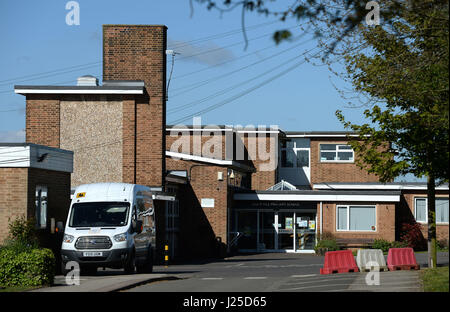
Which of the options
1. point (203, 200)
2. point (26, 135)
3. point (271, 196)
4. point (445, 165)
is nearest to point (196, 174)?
point (203, 200)

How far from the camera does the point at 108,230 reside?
23.1 meters

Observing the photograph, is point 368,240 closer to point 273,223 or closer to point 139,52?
point 273,223

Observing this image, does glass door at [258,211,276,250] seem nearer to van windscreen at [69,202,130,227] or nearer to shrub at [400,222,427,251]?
shrub at [400,222,427,251]

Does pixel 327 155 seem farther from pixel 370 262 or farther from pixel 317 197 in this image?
pixel 370 262

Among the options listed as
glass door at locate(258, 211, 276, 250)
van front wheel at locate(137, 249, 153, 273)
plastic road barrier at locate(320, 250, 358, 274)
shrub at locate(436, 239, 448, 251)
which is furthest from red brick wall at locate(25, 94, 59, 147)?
shrub at locate(436, 239, 448, 251)

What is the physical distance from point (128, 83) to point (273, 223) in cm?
1520

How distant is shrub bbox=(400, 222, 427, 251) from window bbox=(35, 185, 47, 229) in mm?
25729

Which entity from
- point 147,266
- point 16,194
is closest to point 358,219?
point 147,266

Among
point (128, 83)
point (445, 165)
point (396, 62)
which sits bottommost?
point (445, 165)

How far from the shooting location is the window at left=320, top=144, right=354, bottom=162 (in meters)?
55.2

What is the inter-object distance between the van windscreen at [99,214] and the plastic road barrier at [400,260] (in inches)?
325

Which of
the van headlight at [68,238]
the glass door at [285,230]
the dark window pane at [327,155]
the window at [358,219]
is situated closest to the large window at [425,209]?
the window at [358,219]

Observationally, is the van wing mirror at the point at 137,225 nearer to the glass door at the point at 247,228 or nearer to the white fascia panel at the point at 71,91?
the white fascia panel at the point at 71,91

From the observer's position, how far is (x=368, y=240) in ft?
146
